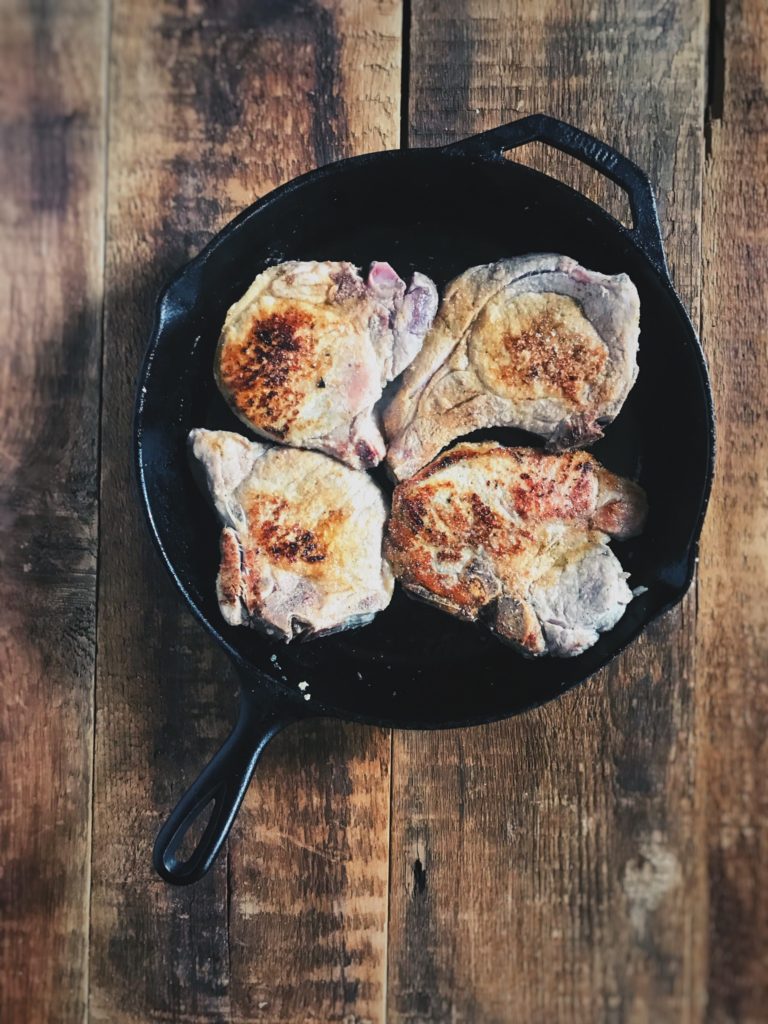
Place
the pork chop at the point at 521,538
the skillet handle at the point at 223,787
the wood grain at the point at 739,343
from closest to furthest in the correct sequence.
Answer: the skillet handle at the point at 223,787
the pork chop at the point at 521,538
the wood grain at the point at 739,343

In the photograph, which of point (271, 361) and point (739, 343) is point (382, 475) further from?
point (739, 343)

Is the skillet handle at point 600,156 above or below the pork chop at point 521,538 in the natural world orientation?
above

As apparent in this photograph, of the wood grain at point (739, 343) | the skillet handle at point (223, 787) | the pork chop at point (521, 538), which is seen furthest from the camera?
the wood grain at point (739, 343)

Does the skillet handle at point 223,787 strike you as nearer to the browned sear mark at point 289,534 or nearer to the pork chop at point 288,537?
the pork chop at point 288,537

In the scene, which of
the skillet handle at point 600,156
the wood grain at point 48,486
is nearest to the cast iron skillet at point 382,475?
the skillet handle at point 600,156

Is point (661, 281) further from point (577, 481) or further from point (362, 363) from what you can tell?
point (362, 363)

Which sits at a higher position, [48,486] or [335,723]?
[48,486]

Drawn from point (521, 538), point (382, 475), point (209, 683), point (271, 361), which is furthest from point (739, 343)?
point (209, 683)
